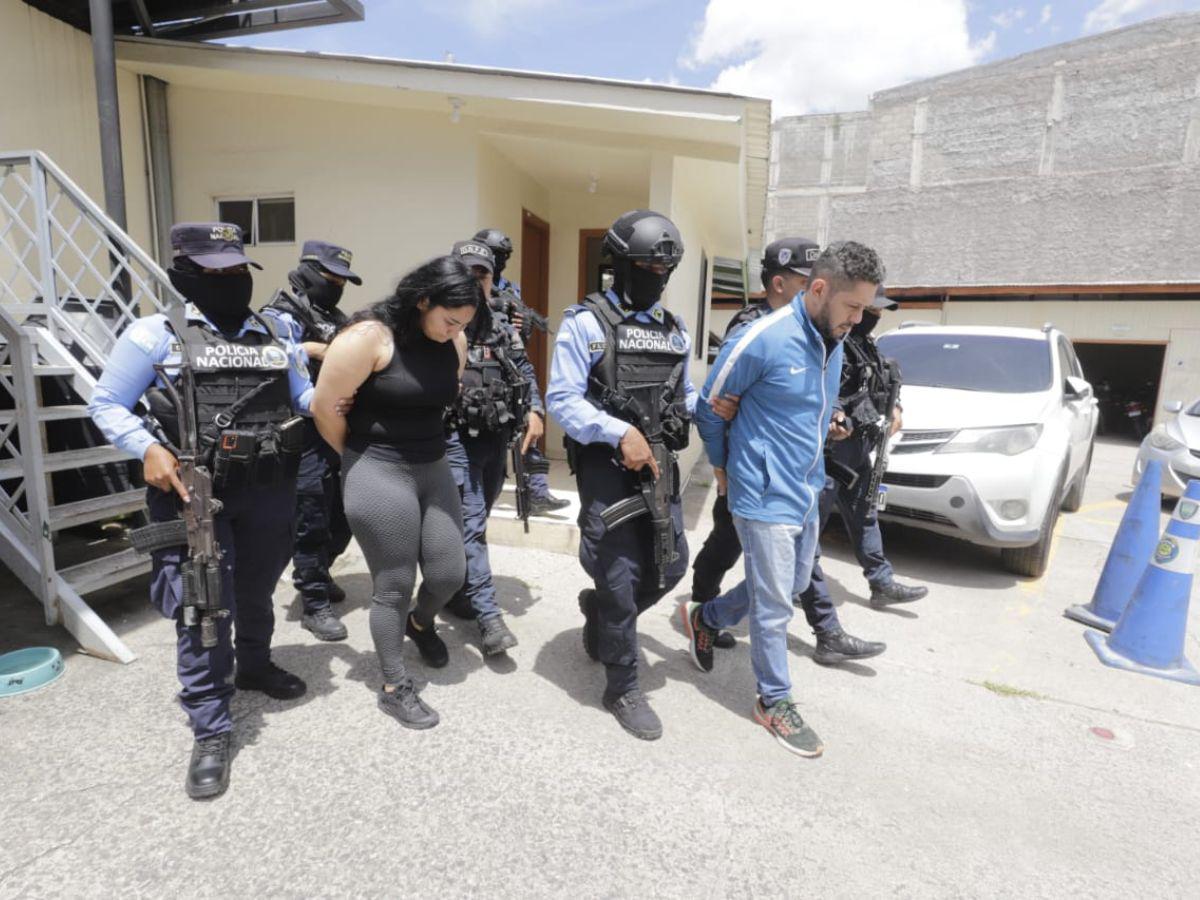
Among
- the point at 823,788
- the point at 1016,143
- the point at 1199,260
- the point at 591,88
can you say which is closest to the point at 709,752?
the point at 823,788

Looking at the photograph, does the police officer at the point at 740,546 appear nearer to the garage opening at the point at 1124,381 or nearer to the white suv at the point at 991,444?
the white suv at the point at 991,444

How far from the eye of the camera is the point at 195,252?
93.6 inches

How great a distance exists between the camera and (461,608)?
3.79 metres

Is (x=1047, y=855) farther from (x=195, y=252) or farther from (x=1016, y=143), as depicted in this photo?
(x=1016, y=143)

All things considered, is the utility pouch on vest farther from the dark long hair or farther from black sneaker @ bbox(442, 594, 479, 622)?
black sneaker @ bbox(442, 594, 479, 622)

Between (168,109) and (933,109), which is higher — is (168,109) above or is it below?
below

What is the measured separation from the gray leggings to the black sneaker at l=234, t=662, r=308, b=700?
483mm

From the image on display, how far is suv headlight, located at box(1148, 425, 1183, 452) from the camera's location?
697cm

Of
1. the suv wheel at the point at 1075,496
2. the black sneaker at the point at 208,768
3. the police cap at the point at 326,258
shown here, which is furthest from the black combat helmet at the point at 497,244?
the suv wheel at the point at 1075,496

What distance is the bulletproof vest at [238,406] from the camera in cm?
234

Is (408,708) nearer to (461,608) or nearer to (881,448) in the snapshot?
(461,608)

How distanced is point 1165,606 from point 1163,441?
4573 millimetres

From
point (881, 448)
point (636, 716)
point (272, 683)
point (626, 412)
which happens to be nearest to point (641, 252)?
point (626, 412)

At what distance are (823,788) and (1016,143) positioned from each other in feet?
99.8
